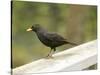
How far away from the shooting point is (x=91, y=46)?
248cm

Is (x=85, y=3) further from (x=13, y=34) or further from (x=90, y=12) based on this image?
(x=13, y=34)

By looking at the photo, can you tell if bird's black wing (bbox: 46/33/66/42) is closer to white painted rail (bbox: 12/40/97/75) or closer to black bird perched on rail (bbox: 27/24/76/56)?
black bird perched on rail (bbox: 27/24/76/56)

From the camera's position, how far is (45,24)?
7.54 feet

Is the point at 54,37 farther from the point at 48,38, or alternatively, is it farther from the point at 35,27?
the point at 35,27

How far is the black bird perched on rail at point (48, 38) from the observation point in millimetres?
2275

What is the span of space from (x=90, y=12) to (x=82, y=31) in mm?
219

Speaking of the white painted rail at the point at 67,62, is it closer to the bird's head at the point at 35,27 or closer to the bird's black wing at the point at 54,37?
the bird's black wing at the point at 54,37

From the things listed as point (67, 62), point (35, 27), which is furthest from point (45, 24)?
point (67, 62)

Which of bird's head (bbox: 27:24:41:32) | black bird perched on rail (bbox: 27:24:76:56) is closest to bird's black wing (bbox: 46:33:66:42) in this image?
black bird perched on rail (bbox: 27:24:76:56)

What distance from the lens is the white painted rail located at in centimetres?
223

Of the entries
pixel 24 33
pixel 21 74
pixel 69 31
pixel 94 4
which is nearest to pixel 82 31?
pixel 69 31

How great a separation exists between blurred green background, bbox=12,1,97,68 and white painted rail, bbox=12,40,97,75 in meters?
0.05

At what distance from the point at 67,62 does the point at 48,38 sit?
1.03 ft

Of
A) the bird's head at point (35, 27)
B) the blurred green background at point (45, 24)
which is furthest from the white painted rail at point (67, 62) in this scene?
the bird's head at point (35, 27)
